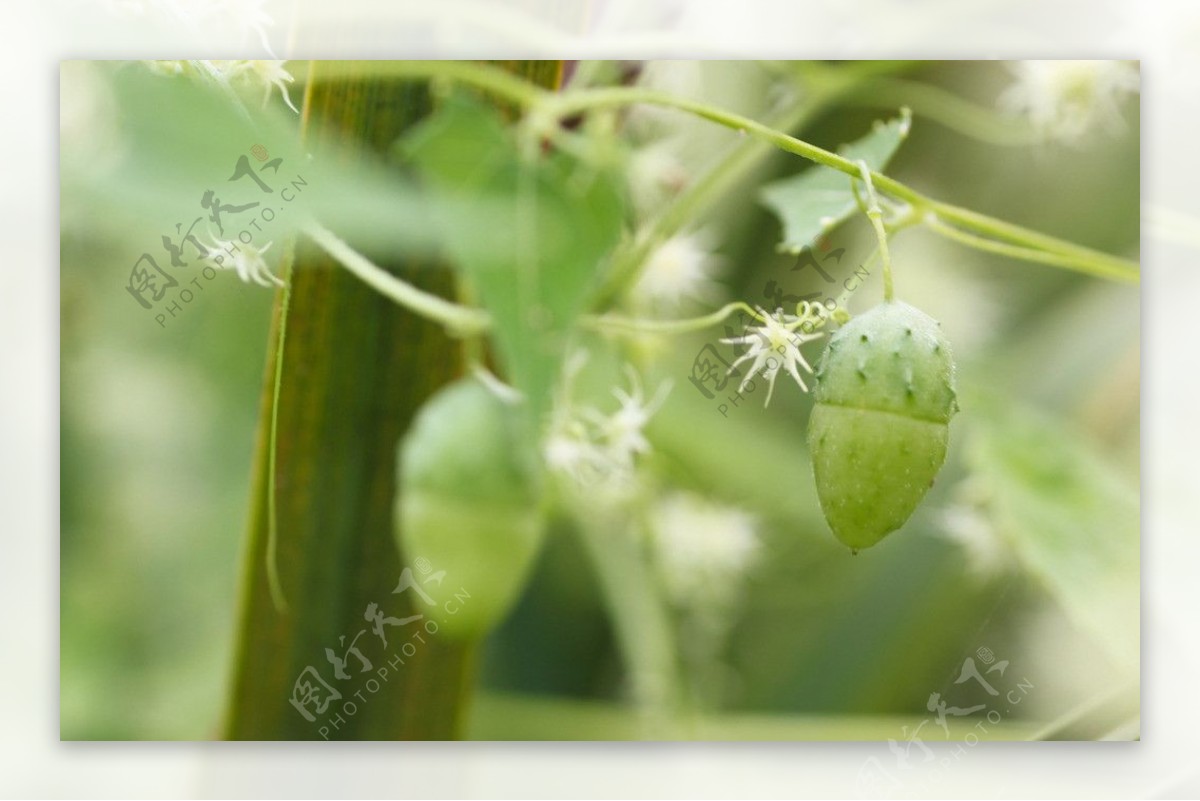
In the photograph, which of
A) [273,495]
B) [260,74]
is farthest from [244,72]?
[273,495]

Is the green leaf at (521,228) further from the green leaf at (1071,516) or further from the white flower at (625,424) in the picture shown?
the green leaf at (1071,516)

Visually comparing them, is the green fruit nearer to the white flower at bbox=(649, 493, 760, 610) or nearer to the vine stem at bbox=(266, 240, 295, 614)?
the vine stem at bbox=(266, 240, 295, 614)

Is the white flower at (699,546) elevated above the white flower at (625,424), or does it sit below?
below

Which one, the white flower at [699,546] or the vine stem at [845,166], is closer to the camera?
the vine stem at [845,166]

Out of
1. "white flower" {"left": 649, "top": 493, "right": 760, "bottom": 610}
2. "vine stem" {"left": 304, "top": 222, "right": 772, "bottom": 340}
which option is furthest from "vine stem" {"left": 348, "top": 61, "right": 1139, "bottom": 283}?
"white flower" {"left": 649, "top": 493, "right": 760, "bottom": 610}

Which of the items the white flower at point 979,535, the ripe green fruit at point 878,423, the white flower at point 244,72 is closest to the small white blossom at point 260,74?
the white flower at point 244,72

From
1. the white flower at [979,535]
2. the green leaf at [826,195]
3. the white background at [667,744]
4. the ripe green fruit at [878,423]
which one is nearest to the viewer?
the ripe green fruit at [878,423]

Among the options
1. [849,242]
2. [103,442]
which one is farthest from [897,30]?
[103,442]
